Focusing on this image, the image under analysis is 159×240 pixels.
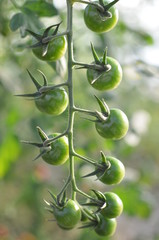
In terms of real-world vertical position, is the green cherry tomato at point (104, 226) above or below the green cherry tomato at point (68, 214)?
below

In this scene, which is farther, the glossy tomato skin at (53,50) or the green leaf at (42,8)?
the green leaf at (42,8)

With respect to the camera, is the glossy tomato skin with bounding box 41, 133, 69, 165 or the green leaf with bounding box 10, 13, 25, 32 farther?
the green leaf with bounding box 10, 13, 25, 32

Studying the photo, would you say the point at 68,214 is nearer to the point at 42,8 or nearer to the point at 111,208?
the point at 111,208

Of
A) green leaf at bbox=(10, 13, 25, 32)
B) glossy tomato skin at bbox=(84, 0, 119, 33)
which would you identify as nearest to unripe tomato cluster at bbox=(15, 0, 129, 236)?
glossy tomato skin at bbox=(84, 0, 119, 33)

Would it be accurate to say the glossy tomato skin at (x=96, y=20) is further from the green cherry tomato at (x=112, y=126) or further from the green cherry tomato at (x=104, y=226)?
the green cherry tomato at (x=104, y=226)

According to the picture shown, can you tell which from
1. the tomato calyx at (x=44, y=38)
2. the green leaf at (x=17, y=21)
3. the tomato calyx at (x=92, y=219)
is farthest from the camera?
the green leaf at (x=17, y=21)

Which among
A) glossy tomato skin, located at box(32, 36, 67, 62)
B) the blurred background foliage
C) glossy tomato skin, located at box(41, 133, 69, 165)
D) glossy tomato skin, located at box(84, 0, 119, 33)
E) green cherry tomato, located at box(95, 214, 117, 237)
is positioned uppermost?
glossy tomato skin, located at box(84, 0, 119, 33)

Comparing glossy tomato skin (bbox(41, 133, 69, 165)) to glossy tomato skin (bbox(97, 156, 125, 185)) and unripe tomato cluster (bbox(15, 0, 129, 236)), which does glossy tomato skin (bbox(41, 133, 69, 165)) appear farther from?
glossy tomato skin (bbox(97, 156, 125, 185))

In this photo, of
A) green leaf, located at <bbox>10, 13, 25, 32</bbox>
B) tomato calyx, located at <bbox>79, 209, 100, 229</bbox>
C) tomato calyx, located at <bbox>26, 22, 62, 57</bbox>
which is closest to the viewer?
tomato calyx, located at <bbox>26, 22, 62, 57</bbox>

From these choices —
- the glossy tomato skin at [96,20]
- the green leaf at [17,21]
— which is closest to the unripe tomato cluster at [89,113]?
the glossy tomato skin at [96,20]
